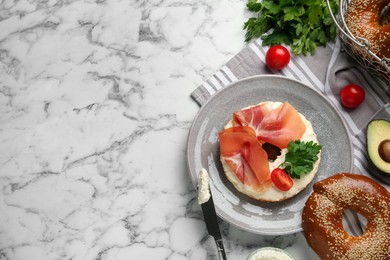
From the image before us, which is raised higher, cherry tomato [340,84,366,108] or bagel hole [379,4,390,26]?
bagel hole [379,4,390,26]

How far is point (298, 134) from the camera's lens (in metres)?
2.07

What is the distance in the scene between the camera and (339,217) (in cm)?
205

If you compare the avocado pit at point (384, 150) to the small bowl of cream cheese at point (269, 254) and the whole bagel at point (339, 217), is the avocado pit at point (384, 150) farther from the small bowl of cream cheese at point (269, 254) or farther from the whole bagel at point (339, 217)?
the small bowl of cream cheese at point (269, 254)

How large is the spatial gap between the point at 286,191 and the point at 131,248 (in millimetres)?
544

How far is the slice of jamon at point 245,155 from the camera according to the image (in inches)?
79.7

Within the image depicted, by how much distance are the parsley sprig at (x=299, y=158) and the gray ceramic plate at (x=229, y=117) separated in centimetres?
11

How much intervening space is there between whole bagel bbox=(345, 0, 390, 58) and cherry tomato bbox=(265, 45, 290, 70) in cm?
23

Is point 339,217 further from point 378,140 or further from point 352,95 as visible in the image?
point 352,95

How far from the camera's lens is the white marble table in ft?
6.98

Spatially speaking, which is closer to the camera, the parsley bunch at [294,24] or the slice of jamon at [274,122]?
the slice of jamon at [274,122]

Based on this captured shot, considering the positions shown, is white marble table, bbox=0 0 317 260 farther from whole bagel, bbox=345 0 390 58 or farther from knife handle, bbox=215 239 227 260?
whole bagel, bbox=345 0 390 58

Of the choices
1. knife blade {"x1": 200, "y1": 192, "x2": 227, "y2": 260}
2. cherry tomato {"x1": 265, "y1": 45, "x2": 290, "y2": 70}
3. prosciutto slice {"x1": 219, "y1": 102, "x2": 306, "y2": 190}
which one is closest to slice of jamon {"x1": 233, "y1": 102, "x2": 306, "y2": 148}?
prosciutto slice {"x1": 219, "y1": 102, "x2": 306, "y2": 190}

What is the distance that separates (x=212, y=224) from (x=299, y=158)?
35 centimetres

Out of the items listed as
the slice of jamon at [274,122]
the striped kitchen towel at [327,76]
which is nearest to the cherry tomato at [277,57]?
the striped kitchen towel at [327,76]
